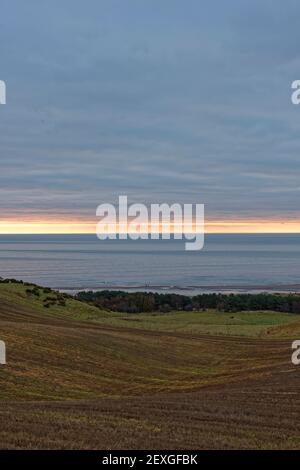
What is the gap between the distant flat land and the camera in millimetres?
13969

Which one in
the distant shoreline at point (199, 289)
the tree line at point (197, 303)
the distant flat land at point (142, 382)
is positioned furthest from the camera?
the distant shoreline at point (199, 289)

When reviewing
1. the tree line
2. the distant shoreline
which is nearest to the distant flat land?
the tree line

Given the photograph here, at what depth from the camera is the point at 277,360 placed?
35.8m

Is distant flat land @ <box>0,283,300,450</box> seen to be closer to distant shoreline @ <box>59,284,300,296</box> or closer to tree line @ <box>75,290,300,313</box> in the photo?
tree line @ <box>75,290,300,313</box>

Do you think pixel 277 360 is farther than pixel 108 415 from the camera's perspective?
Yes

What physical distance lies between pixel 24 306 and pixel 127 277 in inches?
3264

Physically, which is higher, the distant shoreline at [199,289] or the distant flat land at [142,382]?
the distant shoreline at [199,289]

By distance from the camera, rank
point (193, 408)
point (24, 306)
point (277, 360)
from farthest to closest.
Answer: point (24, 306), point (277, 360), point (193, 408)

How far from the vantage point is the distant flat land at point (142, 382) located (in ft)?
45.8

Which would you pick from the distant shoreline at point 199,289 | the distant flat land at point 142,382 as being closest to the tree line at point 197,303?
the distant flat land at point 142,382

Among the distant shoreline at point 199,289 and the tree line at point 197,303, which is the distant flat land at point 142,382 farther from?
the distant shoreline at point 199,289
